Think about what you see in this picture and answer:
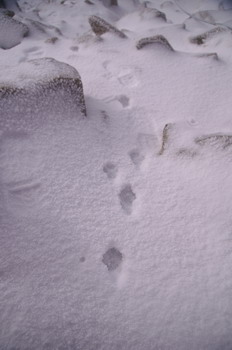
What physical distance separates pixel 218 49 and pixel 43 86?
1847 millimetres

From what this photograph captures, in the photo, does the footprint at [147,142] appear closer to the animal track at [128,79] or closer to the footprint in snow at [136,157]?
the footprint in snow at [136,157]

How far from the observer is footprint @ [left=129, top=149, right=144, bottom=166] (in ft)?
4.73

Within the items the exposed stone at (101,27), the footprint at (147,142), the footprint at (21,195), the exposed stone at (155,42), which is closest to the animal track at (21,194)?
the footprint at (21,195)

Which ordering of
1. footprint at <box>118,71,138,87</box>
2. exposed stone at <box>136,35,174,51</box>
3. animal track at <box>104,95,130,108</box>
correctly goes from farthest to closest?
exposed stone at <box>136,35,174,51</box>, footprint at <box>118,71,138,87</box>, animal track at <box>104,95,130,108</box>

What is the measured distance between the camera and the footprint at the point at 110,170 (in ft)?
4.39

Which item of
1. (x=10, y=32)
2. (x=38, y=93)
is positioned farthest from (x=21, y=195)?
(x=10, y=32)

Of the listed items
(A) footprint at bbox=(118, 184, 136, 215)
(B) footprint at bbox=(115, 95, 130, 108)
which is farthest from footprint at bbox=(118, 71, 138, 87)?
(A) footprint at bbox=(118, 184, 136, 215)

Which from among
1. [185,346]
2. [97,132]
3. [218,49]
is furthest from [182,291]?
[218,49]

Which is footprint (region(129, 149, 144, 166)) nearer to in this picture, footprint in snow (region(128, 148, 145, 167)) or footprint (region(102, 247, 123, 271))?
footprint in snow (region(128, 148, 145, 167))

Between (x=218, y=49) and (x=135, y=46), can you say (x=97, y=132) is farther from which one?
(x=218, y=49)

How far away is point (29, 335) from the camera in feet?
2.81

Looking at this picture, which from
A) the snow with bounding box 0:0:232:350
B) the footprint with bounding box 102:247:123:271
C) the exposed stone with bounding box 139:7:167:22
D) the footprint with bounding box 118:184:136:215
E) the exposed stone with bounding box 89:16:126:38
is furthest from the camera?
the exposed stone with bounding box 139:7:167:22

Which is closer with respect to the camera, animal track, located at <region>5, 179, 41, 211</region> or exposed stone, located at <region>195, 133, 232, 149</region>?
animal track, located at <region>5, 179, 41, 211</region>

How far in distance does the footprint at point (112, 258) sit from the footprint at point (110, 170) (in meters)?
0.40
